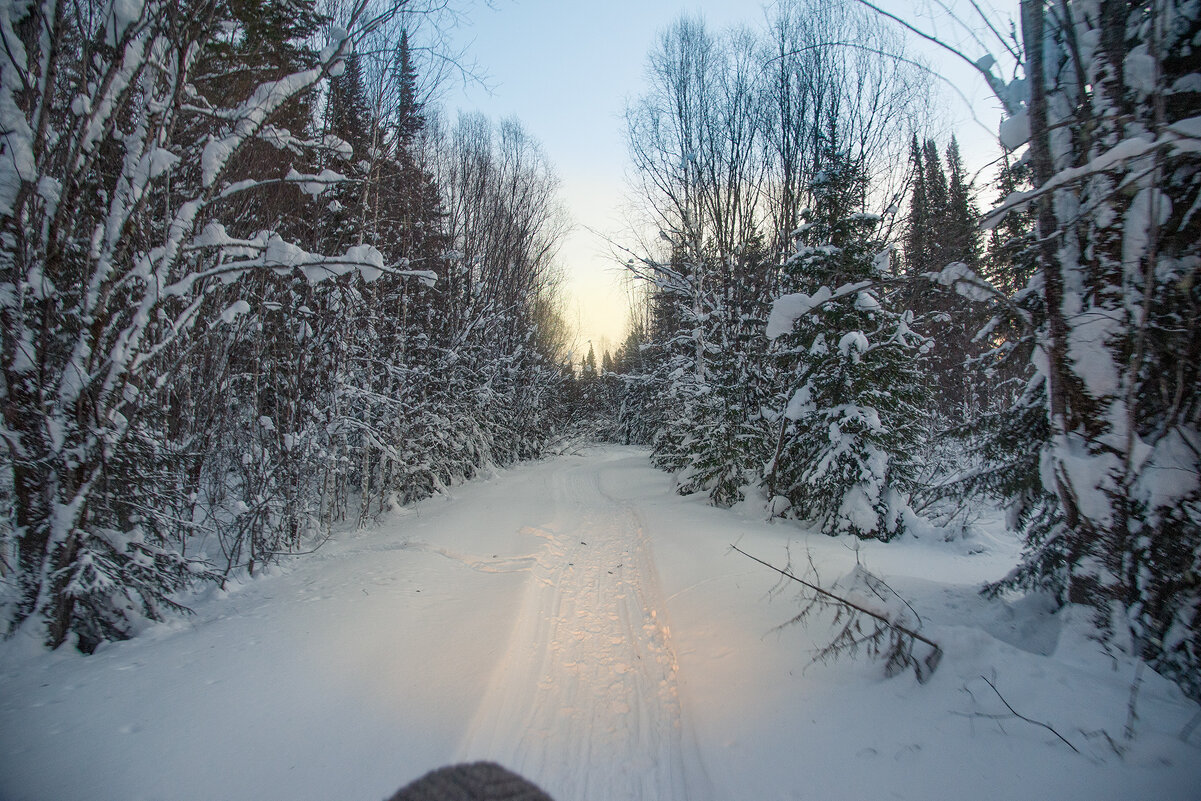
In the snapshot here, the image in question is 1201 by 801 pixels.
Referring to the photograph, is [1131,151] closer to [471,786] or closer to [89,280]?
[471,786]

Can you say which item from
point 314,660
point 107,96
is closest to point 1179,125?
point 314,660

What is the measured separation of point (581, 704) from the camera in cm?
296

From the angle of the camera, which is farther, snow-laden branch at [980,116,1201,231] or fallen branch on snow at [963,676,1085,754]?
fallen branch on snow at [963,676,1085,754]

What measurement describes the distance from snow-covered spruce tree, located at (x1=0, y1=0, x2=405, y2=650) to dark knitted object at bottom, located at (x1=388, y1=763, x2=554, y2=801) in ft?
8.41

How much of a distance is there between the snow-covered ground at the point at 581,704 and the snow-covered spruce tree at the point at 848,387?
2.10 metres

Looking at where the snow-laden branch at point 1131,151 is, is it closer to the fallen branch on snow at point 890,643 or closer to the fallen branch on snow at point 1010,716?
the fallen branch on snow at point 890,643

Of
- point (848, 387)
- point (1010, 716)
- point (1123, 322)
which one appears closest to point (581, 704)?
point (1010, 716)

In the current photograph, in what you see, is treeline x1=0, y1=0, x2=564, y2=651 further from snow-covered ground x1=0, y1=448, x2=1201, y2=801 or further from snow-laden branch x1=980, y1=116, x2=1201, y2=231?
snow-laden branch x1=980, y1=116, x2=1201, y2=231

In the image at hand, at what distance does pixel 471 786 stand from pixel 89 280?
392 centimetres

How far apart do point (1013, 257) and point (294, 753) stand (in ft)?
16.5

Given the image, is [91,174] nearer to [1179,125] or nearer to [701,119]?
[1179,125]

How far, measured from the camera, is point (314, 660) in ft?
10.0

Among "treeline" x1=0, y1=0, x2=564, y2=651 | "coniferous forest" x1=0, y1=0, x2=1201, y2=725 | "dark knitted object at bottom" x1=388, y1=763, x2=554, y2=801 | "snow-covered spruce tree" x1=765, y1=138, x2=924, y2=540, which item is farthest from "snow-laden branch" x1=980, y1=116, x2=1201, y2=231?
"snow-covered spruce tree" x1=765, y1=138, x2=924, y2=540

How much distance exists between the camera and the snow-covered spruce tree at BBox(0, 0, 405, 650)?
9.07ft
